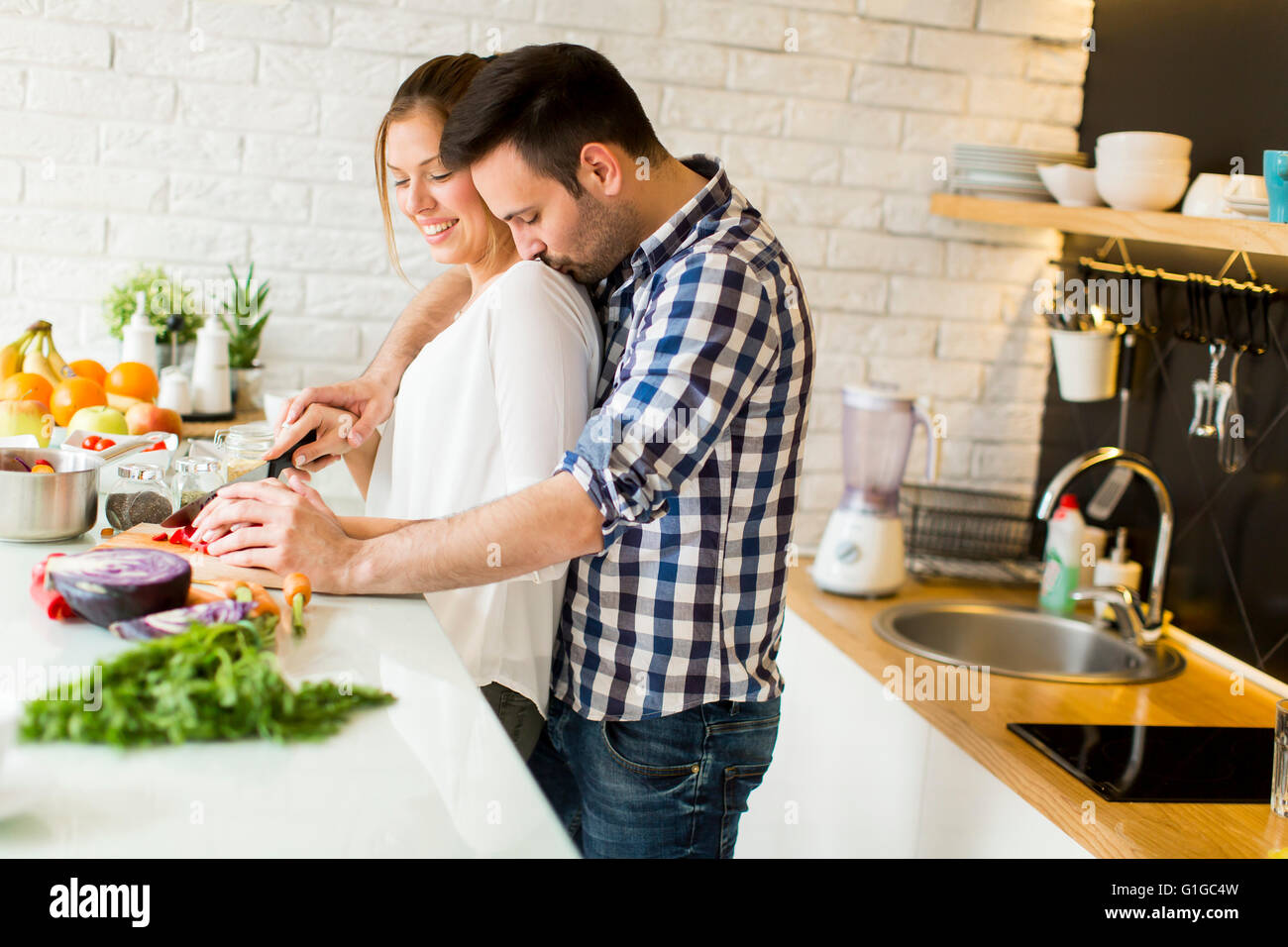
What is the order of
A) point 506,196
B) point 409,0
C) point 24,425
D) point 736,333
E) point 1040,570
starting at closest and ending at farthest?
1. point 736,333
2. point 506,196
3. point 24,425
4. point 409,0
5. point 1040,570

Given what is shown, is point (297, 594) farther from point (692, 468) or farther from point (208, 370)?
point (208, 370)

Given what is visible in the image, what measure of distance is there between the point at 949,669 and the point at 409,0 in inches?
71.6

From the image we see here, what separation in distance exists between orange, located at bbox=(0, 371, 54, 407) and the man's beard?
3.51ft

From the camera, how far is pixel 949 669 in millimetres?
2166

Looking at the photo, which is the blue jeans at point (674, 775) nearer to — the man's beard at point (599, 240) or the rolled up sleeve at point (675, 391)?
the rolled up sleeve at point (675, 391)

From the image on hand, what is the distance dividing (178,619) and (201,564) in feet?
0.71

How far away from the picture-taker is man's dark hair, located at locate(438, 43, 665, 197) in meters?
1.38

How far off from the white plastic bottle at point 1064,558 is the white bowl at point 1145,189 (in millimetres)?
650

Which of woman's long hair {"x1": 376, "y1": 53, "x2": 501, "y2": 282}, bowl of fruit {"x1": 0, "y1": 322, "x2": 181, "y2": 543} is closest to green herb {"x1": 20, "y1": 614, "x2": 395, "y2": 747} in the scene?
bowl of fruit {"x1": 0, "y1": 322, "x2": 181, "y2": 543}

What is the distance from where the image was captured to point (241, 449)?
1.78 metres

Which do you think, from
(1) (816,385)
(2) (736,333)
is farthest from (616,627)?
(1) (816,385)

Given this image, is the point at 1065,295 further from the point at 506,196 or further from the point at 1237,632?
the point at 506,196

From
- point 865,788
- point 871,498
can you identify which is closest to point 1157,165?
point 871,498

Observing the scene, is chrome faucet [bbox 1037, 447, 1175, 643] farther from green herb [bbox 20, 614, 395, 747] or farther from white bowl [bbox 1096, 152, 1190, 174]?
green herb [bbox 20, 614, 395, 747]
